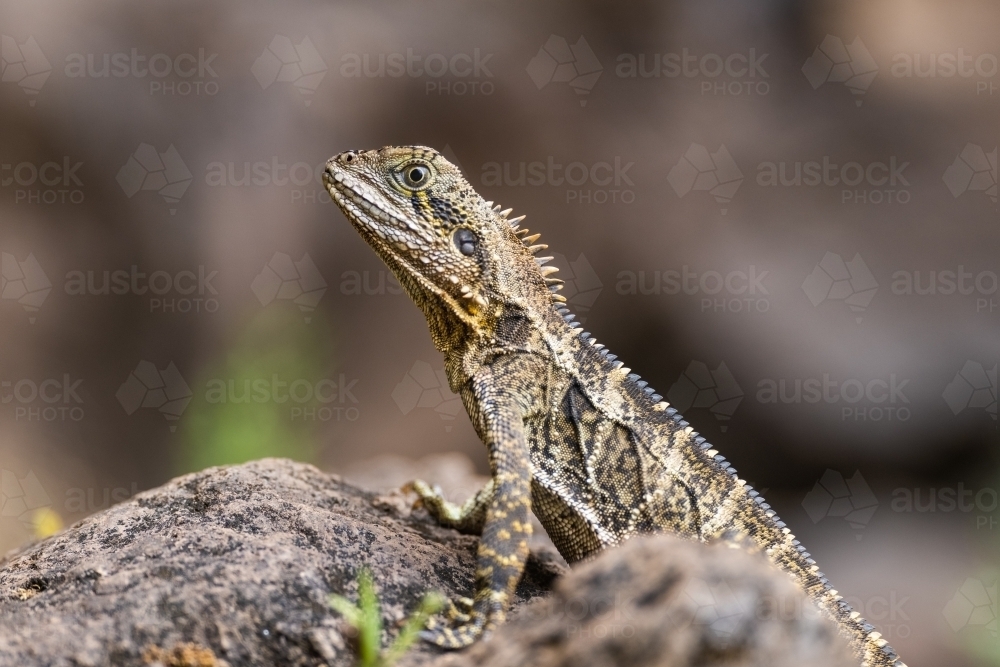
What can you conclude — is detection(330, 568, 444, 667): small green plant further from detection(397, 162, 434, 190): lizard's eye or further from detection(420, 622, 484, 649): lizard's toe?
detection(397, 162, 434, 190): lizard's eye

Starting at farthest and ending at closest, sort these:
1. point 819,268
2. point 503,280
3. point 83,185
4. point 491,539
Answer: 1. point 819,268
2. point 83,185
3. point 503,280
4. point 491,539

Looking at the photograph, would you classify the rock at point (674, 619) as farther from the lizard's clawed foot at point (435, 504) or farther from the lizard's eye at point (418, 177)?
the lizard's eye at point (418, 177)

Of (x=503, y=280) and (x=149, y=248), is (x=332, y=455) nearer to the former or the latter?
(x=149, y=248)

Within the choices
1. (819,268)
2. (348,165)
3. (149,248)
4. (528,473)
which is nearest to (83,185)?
(149,248)

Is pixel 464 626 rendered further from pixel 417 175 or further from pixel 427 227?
pixel 417 175

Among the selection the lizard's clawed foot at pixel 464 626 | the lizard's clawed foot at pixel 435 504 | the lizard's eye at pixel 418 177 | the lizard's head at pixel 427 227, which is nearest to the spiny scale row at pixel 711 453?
the lizard's head at pixel 427 227

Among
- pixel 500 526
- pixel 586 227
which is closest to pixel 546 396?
pixel 500 526
